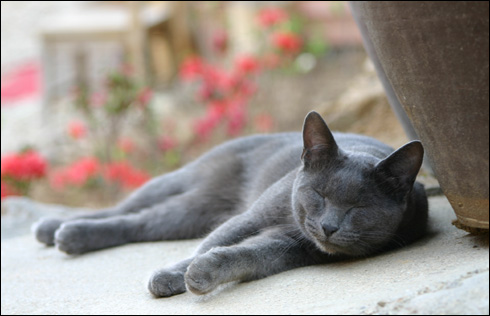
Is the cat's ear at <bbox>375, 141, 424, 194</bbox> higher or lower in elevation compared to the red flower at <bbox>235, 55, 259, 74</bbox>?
lower

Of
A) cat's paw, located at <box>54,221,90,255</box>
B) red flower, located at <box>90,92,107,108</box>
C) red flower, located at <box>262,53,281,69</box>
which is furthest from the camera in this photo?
red flower, located at <box>262,53,281,69</box>

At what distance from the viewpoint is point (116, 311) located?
165cm

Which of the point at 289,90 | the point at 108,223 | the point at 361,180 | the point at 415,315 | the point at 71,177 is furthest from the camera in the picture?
the point at 289,90

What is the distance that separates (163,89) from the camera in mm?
6188

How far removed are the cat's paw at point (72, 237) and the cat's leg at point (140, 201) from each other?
0.67ft

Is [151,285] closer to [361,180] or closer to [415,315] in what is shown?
[361,180]

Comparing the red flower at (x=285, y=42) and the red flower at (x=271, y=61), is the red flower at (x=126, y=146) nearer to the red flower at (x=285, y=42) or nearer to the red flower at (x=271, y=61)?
the red flower at (x=271, y=61)

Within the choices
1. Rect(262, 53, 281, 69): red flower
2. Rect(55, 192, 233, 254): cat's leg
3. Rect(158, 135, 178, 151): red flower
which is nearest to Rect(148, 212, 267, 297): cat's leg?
Rect(55, 192, 233, 254): cat's leg

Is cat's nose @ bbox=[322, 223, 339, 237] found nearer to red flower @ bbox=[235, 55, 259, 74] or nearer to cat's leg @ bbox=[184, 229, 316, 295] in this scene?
cat's leg @ bbox=[184, 229, 316, 295]

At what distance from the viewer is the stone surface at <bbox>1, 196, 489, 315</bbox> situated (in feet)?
4.48

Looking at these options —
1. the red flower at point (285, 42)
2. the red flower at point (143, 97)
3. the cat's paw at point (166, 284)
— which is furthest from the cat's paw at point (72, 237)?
the red flower at point (285, 42)

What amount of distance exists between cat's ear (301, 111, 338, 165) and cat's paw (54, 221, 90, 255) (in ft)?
3.25

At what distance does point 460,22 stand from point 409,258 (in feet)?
2.26

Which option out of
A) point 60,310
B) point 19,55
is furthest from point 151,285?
point 19,55
